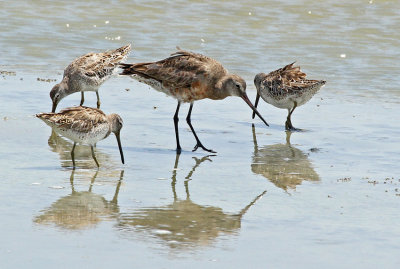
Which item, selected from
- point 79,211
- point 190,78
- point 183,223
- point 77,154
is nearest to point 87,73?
point 190,78

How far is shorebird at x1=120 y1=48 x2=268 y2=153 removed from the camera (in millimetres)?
10469

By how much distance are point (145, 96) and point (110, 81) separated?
1.49m

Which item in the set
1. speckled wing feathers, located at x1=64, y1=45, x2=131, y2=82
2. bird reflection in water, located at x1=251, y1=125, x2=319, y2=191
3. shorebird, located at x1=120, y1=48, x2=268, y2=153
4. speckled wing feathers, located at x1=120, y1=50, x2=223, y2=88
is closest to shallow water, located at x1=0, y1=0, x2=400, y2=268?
bird reflection in water, located at x1=251, y1=125, x2=319, y2=191

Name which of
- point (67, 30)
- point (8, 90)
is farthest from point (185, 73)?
point (67, 30)

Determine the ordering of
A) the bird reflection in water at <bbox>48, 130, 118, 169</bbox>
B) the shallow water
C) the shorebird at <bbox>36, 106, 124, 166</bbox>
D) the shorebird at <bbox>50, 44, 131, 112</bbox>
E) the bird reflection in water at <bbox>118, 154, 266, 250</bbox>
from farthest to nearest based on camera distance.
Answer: the shorebird at <bbox>50, 44, 131, 112</bbox>
the bird reflection in water at <bbox>48, 130, 118, 169</bbox>
the shorebird at <bbox>36, 106, 124, 166</bbox>
the bird reflection in water at <bbox>118, 154, 266, 250</bbox>
the shallow water

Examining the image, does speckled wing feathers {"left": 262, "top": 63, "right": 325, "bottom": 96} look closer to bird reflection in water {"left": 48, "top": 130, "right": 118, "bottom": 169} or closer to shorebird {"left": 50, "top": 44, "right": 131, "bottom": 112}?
shorebird {"left": 50, "top": 44, "right": 131, "bottom": 112}

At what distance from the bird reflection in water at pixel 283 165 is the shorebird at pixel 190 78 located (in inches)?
22.5

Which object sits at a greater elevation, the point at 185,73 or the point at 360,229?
the point at 185,73

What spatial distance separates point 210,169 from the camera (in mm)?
9094

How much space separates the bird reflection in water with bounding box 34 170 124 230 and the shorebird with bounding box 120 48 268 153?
257 cm

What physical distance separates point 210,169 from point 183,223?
2.08m

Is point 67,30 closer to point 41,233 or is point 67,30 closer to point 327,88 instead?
point 327,88

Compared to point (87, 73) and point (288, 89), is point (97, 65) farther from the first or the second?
point (288, 89)

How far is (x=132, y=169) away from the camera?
8922 mm
